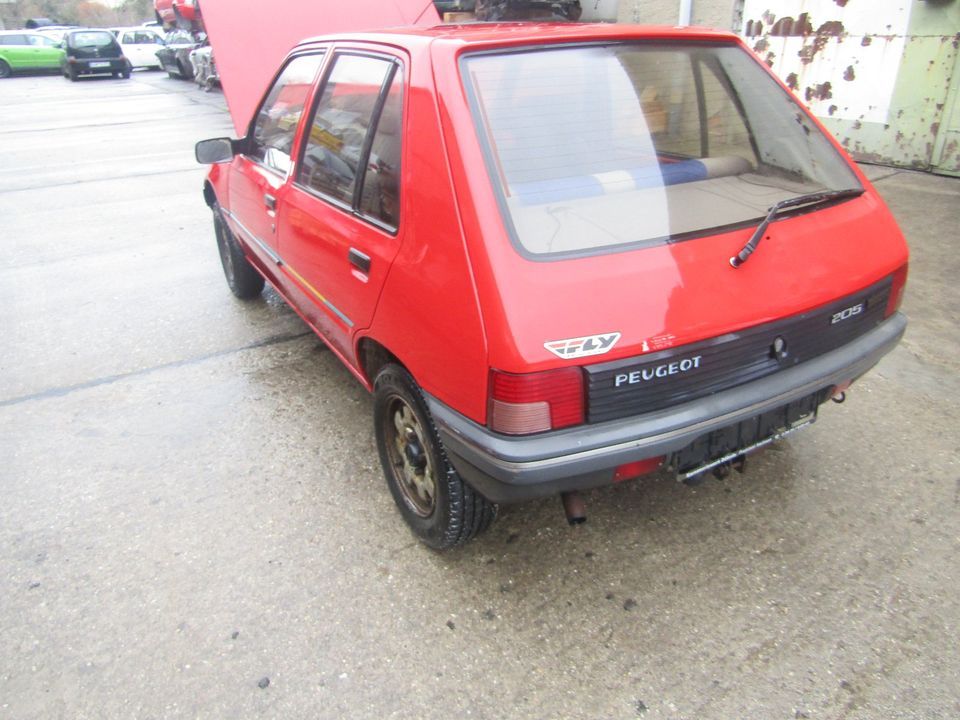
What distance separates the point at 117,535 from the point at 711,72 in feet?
9.75

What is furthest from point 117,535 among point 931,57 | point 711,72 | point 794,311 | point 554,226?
point 931,57

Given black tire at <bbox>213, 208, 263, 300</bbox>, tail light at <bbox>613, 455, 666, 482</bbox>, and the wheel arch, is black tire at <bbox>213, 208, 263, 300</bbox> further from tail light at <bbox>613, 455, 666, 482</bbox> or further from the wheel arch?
tail light at <bbox>613, 455, 666, 482</bbox>

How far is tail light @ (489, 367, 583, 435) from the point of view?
1921 mm

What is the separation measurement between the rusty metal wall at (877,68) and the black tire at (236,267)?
6321 mm

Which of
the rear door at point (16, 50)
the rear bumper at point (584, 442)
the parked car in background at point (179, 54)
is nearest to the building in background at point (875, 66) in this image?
the rear bumper at point (584, 442)

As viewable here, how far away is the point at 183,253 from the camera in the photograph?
20.6 feet

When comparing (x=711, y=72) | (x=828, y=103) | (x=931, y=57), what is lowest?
(x=828, y=103)

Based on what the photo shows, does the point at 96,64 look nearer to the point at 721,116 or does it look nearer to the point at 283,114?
the point at 283,114

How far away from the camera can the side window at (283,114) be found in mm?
3346

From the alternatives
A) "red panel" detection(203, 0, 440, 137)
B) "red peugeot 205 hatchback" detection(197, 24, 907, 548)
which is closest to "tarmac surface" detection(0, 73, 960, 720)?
"red peugeot 205 hatchback" detection(197, 24, 907, 548)

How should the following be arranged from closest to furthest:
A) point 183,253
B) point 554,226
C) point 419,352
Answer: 1. point 554,226
2. point 419,352
3. point 183,253

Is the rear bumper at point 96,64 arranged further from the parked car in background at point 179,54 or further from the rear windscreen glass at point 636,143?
the rear windscreen glass at point 636,143

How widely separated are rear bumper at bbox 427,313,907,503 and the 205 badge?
223 mm

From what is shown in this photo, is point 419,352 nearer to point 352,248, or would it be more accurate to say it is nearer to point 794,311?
point 352,248
